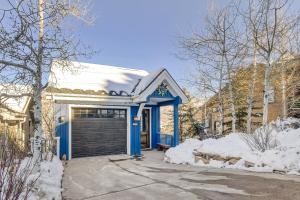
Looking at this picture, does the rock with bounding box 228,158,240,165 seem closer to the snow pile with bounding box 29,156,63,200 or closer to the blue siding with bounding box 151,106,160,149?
the snow pile with bounding box 29,156,63,200

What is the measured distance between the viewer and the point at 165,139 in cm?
1574

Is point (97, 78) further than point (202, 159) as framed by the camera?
Yes

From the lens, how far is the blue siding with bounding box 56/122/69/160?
11.6m

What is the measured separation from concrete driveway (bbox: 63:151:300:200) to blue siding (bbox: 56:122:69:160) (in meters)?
1.61

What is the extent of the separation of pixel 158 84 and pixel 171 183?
6.69 m

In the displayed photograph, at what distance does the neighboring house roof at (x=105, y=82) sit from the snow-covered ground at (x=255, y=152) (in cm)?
341

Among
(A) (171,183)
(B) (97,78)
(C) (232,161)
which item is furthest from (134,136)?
(A) (171,183)

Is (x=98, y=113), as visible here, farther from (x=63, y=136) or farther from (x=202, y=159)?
(x=202, y=159)

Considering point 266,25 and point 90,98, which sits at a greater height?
point 266,25

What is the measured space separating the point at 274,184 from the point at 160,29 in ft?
52.4

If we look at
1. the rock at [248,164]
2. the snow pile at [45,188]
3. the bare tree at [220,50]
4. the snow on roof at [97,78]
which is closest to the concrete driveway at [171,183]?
the snow pile at [45,188]

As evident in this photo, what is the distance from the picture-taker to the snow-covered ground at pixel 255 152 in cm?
828

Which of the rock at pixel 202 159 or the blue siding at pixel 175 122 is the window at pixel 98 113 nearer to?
the blue siding at pixel 175 122

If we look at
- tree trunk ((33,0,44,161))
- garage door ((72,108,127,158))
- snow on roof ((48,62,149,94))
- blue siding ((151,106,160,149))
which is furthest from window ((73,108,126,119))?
tree trunk ((33,0,44,161))
